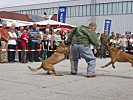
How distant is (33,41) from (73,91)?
935 centimetres

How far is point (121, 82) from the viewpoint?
964cm

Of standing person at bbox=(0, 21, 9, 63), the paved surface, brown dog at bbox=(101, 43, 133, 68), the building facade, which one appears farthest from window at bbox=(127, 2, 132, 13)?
the paved surface

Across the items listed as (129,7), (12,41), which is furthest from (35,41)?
(129,7)

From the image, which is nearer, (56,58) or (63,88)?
(63,88)

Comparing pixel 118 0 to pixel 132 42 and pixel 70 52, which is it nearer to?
pixel 132 42

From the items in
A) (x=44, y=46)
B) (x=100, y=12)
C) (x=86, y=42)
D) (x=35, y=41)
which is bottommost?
(x=44, y=46)

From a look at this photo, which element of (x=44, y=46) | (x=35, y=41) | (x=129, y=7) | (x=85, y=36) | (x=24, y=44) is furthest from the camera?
(x=129, y=7)

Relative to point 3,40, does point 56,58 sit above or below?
below

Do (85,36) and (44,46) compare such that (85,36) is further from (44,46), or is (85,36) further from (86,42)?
(44,46)

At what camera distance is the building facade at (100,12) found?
6112 centimetres

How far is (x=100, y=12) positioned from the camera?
6512cm

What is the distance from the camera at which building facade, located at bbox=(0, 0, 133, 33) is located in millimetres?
61125

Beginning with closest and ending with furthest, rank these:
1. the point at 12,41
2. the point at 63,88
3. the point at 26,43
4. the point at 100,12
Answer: the point at 63,88 → the point at 12,41 → the point at 26,43 → the point at 100,12

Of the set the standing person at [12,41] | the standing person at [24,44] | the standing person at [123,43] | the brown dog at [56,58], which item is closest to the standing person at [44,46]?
the standing person at [24,44]
